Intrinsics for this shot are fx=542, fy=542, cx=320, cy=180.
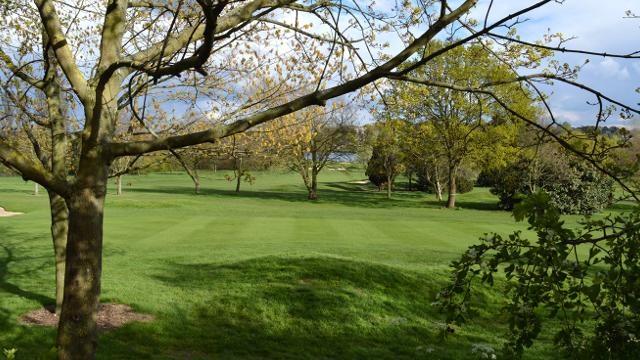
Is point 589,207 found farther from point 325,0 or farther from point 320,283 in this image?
point 325,0

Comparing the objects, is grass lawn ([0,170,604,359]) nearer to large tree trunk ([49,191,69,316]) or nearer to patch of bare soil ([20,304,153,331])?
patch of bare soil ([20,304,153,331])

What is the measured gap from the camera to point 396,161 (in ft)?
167

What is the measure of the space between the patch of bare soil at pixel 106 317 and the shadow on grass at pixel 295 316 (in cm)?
31

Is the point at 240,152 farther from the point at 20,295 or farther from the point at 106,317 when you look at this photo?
the point at 20,295

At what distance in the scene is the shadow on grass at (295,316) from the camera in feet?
25.5

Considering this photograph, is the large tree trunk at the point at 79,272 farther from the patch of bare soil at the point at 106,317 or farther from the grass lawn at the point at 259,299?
the patch of bare soil at the point at 106,317

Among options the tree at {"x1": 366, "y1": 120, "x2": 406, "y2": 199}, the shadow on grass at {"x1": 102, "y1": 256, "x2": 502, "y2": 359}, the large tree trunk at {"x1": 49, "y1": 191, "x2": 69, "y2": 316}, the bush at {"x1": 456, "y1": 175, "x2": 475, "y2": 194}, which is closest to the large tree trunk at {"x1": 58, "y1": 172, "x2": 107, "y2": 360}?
the shadow on grass at {"x1": 102, "y1": 256, "x2": 502, "y2": 359}

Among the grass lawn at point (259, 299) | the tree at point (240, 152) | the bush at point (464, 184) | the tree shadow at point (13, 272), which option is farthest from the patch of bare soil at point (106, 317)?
the bush at point (464, 184)

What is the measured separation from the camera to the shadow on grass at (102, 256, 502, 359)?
7766 millimetres

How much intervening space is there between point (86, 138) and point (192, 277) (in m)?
7.06

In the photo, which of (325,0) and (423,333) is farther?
(423,333)

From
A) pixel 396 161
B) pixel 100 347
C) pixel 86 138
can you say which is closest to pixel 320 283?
pixel 100 347

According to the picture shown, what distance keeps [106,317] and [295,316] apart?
3021mm

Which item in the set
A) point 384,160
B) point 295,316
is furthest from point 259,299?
point 384,160
